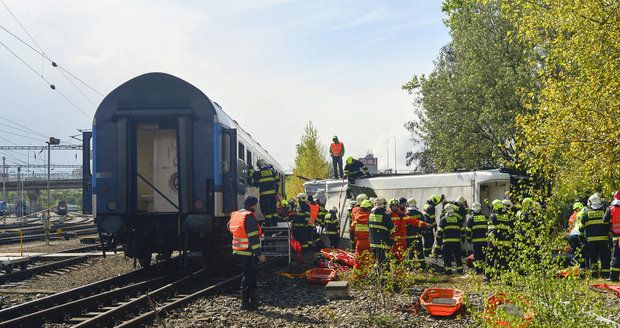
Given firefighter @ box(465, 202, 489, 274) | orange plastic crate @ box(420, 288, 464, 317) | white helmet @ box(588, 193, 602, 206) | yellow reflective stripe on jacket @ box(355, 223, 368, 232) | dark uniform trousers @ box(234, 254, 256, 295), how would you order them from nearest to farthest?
orange plastic crate @ box(420, 288, 464, 317), dark uniform trousers @ box(234, 254, 256, 295), yellow reflective stripe on jacket @ box(355, 223, 368, 232), white helmet @ box(588, 193, 602, 206), firefighter @ box(465, 202, 489, 274)

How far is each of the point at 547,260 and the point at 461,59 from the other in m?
24.9

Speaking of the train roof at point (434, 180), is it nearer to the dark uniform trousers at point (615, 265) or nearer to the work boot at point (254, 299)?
the dark uniform trousers at point (615, 265)

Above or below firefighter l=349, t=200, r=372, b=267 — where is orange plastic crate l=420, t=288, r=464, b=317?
below

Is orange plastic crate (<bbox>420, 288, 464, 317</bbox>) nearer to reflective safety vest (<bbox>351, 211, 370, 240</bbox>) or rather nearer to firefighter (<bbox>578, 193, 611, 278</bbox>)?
reflective safety vest (<bbox>351, 211, 370, 240</bbox>)

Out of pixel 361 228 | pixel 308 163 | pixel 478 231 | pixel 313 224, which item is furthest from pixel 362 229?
pixel 308 163

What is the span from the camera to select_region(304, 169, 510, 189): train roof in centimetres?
1662

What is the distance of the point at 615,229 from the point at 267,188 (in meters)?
7.45

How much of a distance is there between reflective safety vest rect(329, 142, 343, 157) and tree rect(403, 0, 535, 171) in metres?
7.35

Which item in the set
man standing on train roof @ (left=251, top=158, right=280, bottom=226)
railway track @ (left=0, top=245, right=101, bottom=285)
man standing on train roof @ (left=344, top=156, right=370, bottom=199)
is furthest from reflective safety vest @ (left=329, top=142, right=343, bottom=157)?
railway track @ (left=0, top=245, right=101, bottom=285)

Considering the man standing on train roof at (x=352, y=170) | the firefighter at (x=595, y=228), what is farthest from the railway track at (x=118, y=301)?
the man standing on train roof at (x=352, y=170)

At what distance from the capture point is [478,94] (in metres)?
27.5

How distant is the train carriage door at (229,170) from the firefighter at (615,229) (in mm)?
6961

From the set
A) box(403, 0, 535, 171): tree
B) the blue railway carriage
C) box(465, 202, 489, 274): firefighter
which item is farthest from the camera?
box(403, 0, 535, 171): tree

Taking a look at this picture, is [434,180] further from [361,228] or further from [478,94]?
[478,94]
